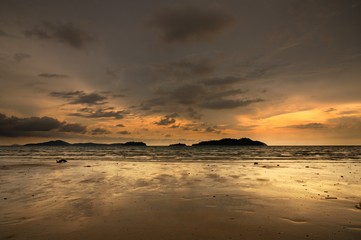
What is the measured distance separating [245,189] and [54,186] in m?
12.2

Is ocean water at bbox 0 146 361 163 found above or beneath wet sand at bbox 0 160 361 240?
above

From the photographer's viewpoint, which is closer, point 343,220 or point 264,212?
point 343,220

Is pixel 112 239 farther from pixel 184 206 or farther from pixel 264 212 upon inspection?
pixel 264 212

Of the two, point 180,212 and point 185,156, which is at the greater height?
point 185,156

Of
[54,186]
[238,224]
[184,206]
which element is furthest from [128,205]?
[54,186]

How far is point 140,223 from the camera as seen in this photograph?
895 centimetres

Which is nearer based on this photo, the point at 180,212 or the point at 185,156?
the point at 180,212

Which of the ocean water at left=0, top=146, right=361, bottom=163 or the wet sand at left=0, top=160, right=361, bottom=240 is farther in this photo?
the ocean water at left=0, top=146, right=361, bottom=163

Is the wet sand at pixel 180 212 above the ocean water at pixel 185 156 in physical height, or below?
below

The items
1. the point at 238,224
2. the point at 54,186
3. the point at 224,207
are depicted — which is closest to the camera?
the point at 238,224

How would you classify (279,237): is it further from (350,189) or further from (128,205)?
(350,189)

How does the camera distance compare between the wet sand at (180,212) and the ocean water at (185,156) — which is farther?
the ocean water at (185,156)

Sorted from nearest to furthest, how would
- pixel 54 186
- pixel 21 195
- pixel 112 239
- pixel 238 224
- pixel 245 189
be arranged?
pixel 112 239
pixel 238 224
pixel 21 195
pixel 245 189
pixel 54 186

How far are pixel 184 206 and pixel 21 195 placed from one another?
8.98 m
